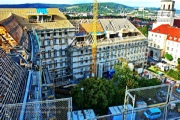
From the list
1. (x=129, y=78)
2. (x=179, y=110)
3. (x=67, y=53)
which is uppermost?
(x=67, y=53)

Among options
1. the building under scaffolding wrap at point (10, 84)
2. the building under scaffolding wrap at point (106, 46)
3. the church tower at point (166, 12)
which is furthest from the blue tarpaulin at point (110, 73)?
the church tower at point (166, 12)

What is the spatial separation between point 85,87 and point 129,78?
14.7ft

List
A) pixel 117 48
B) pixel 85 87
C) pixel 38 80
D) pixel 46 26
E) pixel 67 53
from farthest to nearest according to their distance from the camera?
pixel 117 48
pixel 67 53
pixel 46 26
pixel 85 87
pixel 38 80

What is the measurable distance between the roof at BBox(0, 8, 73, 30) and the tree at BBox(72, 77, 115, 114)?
8.97 m

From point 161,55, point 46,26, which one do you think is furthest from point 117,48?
point 161,55

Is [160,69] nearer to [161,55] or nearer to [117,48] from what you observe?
[161,55]

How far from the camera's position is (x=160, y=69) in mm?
26516

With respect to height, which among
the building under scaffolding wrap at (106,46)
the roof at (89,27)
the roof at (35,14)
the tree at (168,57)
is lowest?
the tree at (168,57)

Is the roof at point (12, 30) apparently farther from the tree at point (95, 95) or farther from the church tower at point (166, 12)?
the church tower at point (166, 12)

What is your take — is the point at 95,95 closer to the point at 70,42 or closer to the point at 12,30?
the point at 12,30

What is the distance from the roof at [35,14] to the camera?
18.5 meters

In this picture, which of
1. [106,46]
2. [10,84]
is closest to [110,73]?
[106,46]

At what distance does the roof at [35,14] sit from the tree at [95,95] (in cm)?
897

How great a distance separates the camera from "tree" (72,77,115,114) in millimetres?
12709
